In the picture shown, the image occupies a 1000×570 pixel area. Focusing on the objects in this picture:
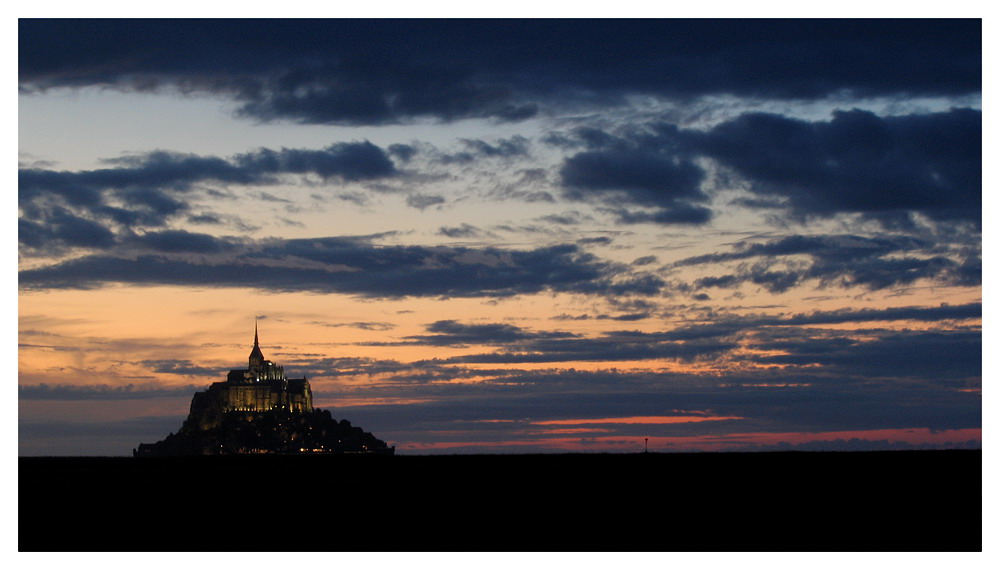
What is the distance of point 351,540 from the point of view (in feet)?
266

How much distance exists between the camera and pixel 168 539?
83.2 meters

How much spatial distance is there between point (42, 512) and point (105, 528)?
84.4ft

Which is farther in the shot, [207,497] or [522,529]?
[207,497]

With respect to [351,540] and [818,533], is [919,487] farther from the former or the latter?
[351,540]

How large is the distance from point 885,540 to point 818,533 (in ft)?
27.1

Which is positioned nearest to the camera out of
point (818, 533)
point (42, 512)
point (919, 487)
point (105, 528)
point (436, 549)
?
point (436, 549)

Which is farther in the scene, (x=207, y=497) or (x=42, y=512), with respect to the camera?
(x=207, y=497)

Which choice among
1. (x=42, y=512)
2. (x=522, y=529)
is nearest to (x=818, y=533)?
(x=522, y=529)

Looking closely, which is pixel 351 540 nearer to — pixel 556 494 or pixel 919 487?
pixel 556 494
